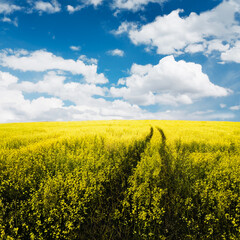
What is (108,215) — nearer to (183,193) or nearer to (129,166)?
(183,193)

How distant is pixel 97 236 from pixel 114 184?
1.76m

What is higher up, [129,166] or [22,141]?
[22,141]

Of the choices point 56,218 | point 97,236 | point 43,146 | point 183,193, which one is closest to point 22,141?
point 43,146

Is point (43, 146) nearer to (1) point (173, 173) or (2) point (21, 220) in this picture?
(2) point (21, 220)

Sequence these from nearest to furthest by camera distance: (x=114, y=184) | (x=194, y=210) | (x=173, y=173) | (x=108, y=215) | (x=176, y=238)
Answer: (x=176, y=238) < (x=108, y=215) < (x=194, y=210) < (x=114, y=184) < (x=173, y=173)

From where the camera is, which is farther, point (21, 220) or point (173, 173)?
point (173, 173)

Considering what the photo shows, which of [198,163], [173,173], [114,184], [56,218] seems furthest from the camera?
[198,163]

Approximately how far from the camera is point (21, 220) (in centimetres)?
313

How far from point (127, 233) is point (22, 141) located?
8.93 m

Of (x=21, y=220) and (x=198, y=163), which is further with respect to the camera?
(x=198, y=163)

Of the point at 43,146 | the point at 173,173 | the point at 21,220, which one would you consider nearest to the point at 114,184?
the point at 173,173

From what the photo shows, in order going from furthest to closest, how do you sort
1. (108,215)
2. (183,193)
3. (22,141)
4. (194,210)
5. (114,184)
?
(22,141), (114,184), (183,193), (194,210), (108,215)

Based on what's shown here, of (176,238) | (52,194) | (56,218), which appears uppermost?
(52,194)

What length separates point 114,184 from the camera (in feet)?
15.2
